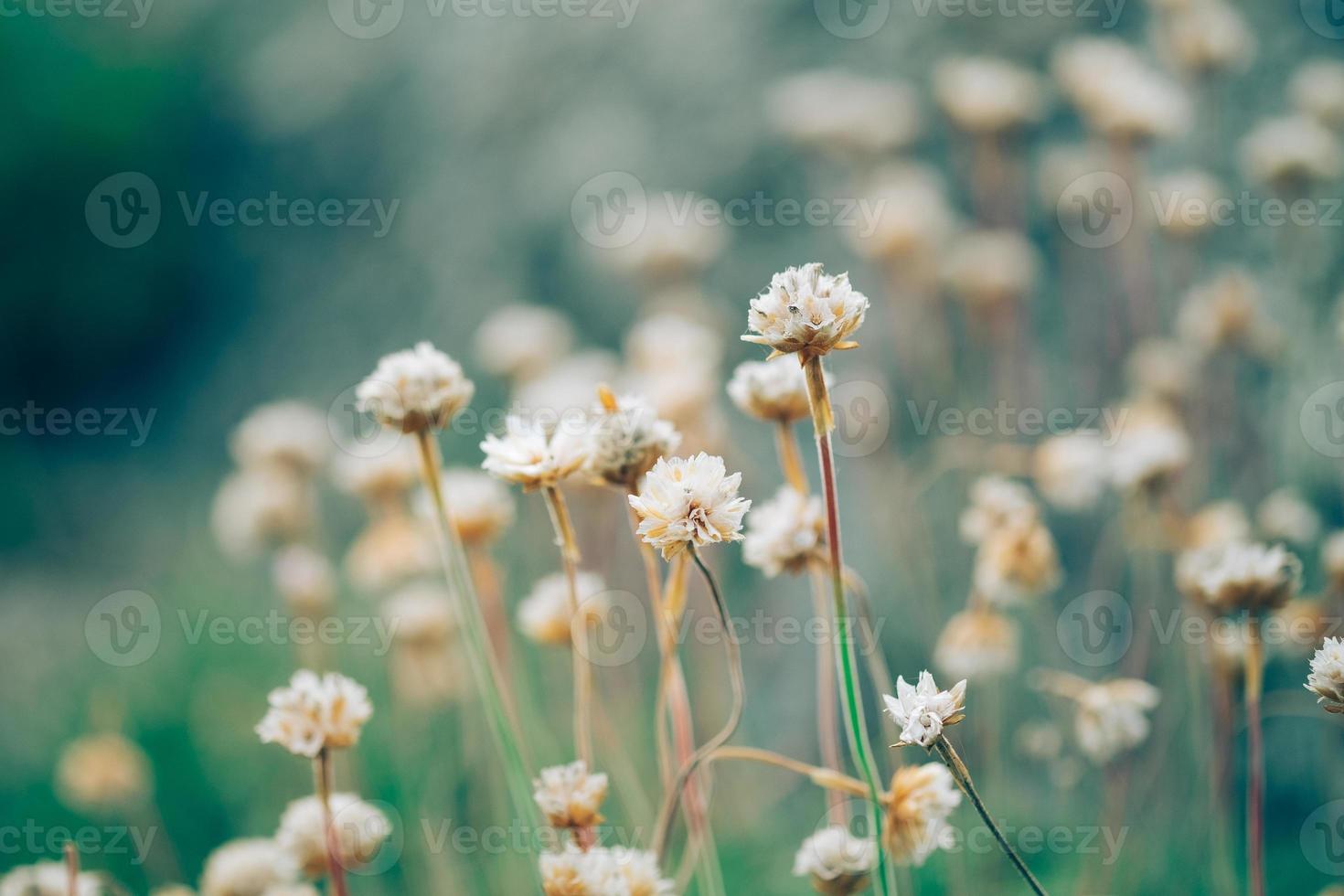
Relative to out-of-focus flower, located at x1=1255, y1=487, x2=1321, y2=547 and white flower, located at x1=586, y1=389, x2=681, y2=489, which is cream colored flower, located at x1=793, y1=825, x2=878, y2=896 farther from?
out-of-focus flower, located at x1=1255, y1=487, x2=1321, y2=547

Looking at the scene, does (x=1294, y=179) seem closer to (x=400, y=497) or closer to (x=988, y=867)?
(x=988, y=867)

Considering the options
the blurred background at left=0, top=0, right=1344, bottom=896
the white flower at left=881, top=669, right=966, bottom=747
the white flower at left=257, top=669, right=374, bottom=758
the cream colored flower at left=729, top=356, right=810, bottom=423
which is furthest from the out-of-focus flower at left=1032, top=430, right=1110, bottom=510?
the white flower at left=257, top=669, right=374, bottom=758

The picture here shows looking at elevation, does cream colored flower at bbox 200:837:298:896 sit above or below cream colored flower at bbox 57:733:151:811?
below

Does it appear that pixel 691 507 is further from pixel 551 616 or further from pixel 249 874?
pixel 249 874

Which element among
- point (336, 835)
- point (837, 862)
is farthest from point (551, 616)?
point (837, 862)

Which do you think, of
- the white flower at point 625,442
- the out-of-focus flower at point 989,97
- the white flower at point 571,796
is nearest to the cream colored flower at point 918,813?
the white flower at point 571,796

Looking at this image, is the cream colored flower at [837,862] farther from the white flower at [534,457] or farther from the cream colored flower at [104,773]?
the cream colored flower at [104,773]
